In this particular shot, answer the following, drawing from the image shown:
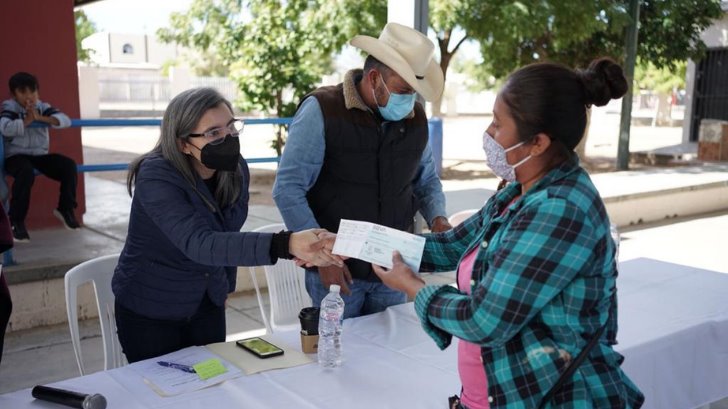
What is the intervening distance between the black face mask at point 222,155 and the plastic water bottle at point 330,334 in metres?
0.57

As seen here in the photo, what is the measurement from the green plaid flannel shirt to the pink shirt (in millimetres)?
81

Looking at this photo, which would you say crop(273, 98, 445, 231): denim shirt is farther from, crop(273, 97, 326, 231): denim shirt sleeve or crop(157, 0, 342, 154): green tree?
crop(157, 0, 342, 154): green tree

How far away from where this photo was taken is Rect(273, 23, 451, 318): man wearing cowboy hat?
295cm

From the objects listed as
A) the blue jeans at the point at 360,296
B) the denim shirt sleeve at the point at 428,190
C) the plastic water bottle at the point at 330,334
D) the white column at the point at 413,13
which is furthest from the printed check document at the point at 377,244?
the white column at the point at 413,13

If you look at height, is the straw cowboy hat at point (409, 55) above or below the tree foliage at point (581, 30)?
below

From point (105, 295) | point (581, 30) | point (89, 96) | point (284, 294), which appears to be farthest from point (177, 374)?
point (89, 96)

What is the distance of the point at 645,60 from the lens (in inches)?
574

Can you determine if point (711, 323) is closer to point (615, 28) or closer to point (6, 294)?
point (6, 294)

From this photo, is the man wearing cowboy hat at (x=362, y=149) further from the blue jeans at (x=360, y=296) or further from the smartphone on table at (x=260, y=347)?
the smartphone on table at (x=260, y=347)

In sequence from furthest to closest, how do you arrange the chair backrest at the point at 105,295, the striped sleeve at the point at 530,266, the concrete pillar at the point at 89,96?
the concrete pillar at the point at 89,96, the chair backrest at the point at 105,295, the striped sleeve at the point at 530,266

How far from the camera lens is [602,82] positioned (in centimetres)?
160

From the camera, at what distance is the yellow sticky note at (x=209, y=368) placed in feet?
7.11

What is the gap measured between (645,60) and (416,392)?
1409cm

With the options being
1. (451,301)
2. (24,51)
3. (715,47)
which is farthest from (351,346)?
(715,47)
